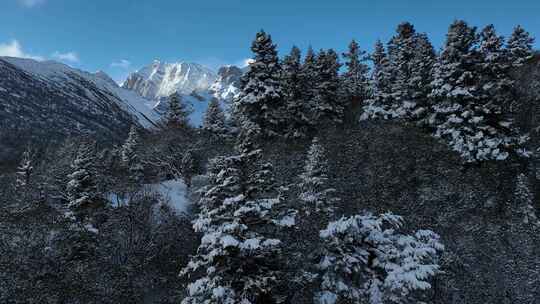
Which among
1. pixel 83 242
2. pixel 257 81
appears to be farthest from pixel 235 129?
pixel 83 242

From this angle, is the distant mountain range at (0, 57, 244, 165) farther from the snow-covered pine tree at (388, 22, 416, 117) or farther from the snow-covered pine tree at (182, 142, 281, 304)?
the snow-covered pine tree at (182, 142, 281, 304)

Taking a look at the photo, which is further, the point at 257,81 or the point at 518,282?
the point at 257,81

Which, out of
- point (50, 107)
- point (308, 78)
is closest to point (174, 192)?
point (308, 78)

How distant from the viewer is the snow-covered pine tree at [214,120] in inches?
1592

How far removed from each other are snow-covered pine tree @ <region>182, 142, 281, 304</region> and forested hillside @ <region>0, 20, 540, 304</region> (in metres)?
0.07

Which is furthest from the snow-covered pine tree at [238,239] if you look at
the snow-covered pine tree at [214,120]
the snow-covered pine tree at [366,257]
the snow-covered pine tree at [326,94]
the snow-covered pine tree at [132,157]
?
the snow-covered pine tree at [214,120]

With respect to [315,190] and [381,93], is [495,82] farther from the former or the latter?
[315,190]

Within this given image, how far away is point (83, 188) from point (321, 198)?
17.0 m

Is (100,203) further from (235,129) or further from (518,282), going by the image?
(518,282)

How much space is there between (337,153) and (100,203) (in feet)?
59.7

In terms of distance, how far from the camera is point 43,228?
18.9 meters

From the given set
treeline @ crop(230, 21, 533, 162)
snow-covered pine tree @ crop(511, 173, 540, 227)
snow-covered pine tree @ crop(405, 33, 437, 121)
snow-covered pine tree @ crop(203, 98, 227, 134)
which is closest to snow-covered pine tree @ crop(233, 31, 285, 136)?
treeline @ crop(230, 21, 533, 162)

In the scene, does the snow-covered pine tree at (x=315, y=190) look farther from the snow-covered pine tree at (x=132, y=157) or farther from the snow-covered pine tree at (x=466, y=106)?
the snow-covered pine tree at (x=132, y=157)

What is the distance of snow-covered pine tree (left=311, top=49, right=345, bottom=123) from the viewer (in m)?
35.4
